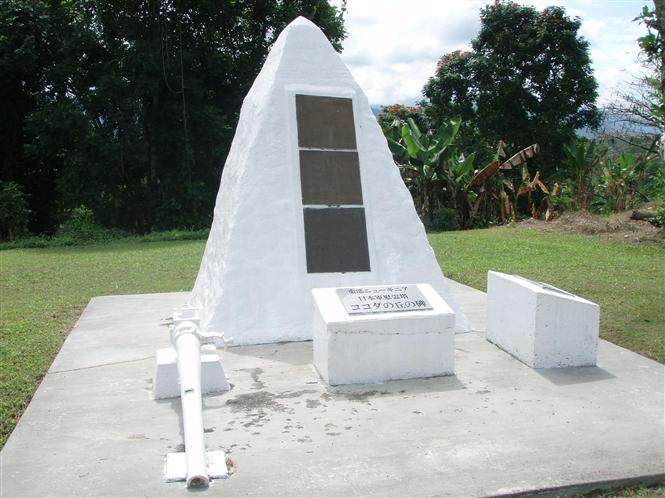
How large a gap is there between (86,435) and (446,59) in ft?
70.2

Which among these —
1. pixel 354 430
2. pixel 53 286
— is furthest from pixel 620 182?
pixel 354 430

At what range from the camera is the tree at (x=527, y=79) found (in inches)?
839

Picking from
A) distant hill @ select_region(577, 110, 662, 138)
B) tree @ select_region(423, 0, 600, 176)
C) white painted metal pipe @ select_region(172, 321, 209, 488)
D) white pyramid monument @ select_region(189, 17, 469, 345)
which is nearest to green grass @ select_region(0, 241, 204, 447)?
white painted metal pipe @ select_region(172, 321, 209, 488)

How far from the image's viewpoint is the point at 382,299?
5102mm

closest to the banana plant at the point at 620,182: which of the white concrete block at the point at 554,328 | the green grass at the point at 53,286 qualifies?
the green grass at the point at 53,286

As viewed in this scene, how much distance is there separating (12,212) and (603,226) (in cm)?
1623

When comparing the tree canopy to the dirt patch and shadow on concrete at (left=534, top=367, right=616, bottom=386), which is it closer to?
the dirt patch

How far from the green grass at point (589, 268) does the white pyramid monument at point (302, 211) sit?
1847 mm

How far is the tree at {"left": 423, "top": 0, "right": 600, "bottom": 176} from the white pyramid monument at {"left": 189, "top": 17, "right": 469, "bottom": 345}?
15.6 metres

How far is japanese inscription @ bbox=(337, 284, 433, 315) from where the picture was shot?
5002mm

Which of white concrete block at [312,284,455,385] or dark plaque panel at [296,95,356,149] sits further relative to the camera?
dark plaque panel at [296,95,356,149]

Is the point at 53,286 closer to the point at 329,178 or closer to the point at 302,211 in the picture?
the point at 302,211

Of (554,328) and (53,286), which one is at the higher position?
(554,328)

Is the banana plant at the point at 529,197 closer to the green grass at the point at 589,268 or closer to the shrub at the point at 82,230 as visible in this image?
the green grass at the point at 589,268
